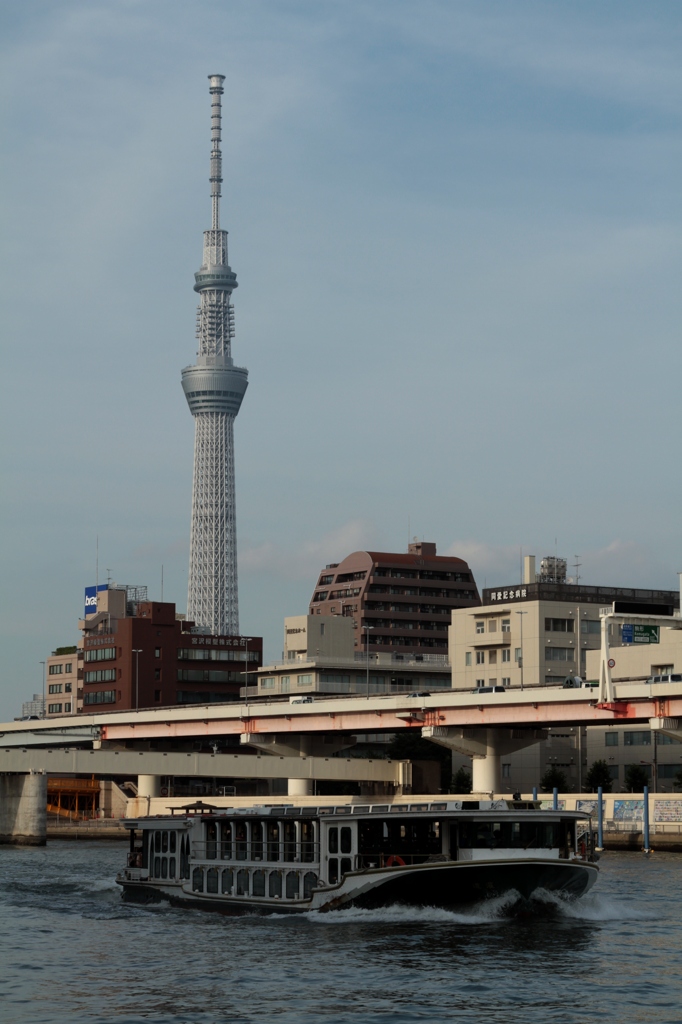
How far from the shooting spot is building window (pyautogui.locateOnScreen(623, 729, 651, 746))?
145875 mm

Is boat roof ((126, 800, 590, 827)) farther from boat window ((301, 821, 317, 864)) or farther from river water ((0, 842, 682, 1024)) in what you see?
river water ((0, 842, 682, 1024))

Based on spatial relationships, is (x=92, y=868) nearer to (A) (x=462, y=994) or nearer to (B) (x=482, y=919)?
(B) (x=482, y=919)

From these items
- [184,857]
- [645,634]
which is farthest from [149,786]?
[184,857]

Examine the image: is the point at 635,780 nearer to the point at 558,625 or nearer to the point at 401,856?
the point at 558,625

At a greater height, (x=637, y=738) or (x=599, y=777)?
(x=637, y=738)

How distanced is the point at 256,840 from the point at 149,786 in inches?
3787

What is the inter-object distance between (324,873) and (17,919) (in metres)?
13.7

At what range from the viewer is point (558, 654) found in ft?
567

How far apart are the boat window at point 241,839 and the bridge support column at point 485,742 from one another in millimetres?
77367

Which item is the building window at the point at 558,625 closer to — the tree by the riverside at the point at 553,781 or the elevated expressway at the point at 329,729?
the tree by the riverside at the point at 553,781

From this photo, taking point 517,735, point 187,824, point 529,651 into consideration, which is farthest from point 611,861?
point 529,651

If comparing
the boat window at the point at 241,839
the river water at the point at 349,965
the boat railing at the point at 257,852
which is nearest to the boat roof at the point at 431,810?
the boat window at the point at 241,839

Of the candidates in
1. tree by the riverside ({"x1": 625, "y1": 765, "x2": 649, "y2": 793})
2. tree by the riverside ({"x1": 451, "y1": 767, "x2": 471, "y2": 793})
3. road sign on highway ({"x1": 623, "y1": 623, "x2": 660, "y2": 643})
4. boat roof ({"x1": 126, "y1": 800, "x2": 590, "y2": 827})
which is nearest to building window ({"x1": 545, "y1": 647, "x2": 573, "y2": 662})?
road sign on highway ({"x1": 623, "y1": 623, "x2": 660, "y2": 643})

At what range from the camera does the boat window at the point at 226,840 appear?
63844 mm
